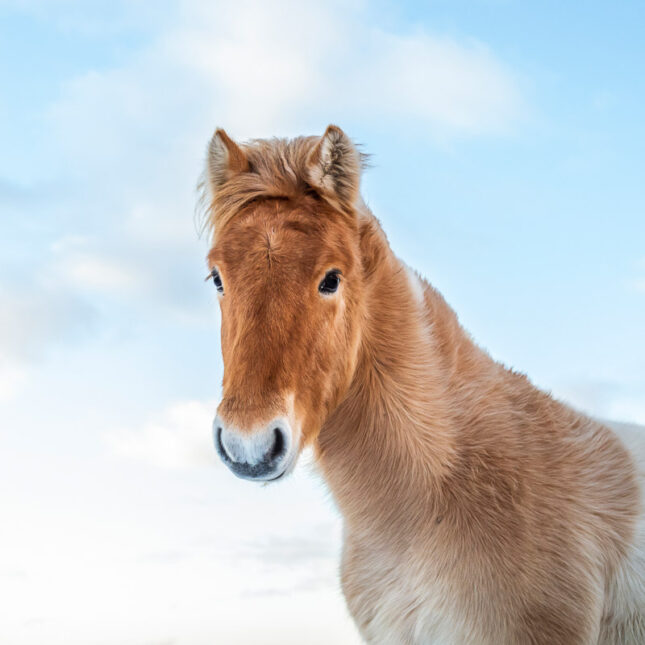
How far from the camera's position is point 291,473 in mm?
4203

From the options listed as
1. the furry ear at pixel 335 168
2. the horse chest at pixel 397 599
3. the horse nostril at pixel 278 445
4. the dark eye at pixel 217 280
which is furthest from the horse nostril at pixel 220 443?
the furry ear at pixel 335 168

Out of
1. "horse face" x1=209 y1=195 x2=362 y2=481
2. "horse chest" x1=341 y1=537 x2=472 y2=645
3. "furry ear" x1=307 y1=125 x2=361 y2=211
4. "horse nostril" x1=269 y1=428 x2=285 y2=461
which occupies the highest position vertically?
"furry ear" x1=307 y1=125 x2=361 y2=211

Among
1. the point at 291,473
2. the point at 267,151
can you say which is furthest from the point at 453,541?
the point at 267,151

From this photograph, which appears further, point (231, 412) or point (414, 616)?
point (414, 616)

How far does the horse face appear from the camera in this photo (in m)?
3.97

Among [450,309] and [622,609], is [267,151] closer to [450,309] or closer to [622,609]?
[450,309]

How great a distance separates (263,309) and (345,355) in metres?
0.67

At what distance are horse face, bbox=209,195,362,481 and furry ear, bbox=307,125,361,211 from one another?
99mm

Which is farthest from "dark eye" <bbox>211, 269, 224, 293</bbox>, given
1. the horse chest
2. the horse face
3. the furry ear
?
the horse chest

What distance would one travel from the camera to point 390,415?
4.89 m

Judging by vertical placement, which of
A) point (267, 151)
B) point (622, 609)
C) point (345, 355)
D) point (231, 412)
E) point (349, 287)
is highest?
point (267, 151)

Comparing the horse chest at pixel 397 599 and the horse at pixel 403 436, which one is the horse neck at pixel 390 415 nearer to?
the horse at pixel 403 436

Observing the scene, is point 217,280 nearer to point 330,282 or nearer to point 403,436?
point 330,282

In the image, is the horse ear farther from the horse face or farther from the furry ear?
the furry ear
